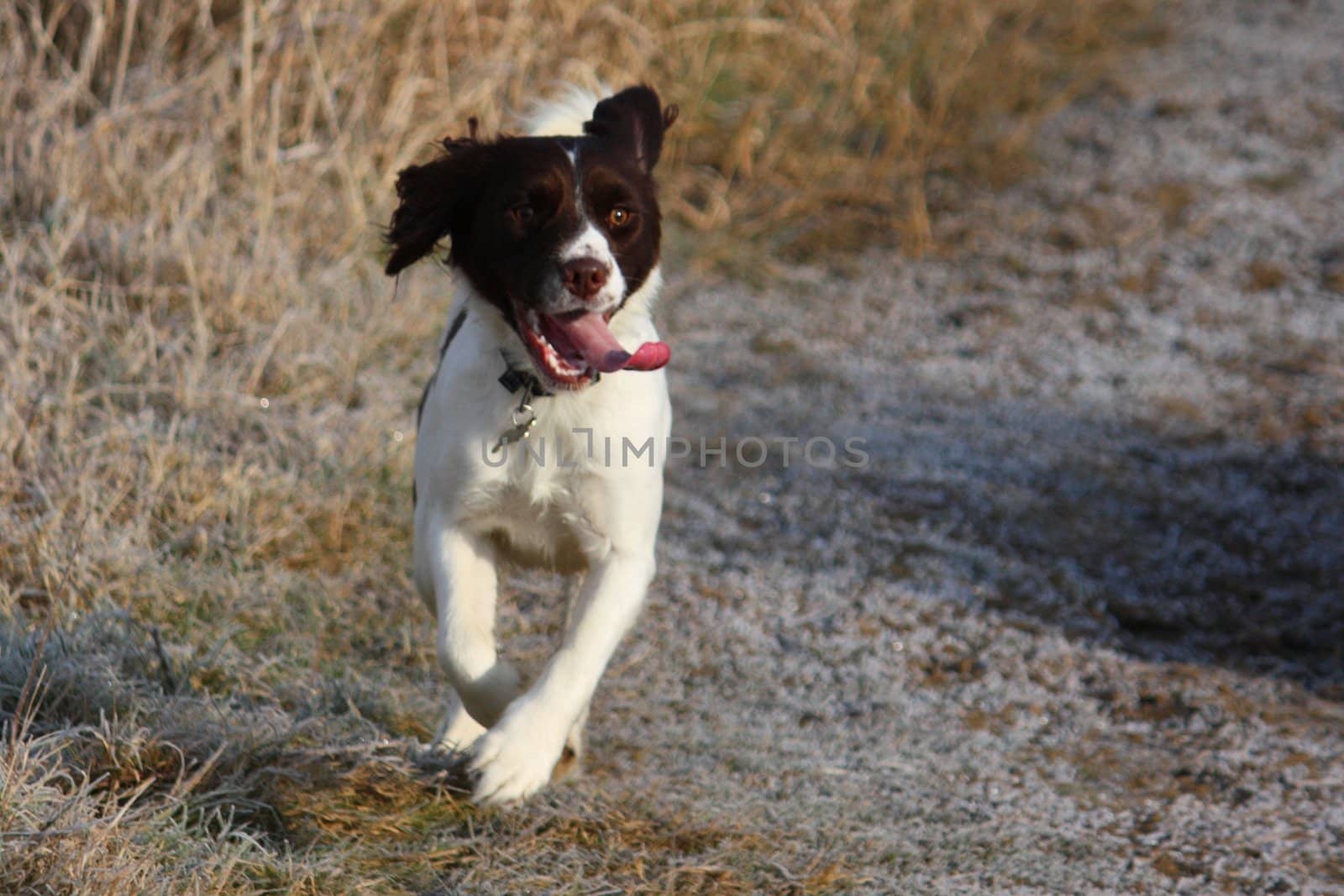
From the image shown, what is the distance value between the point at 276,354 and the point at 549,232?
173 cm

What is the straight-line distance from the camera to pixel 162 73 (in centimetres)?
492

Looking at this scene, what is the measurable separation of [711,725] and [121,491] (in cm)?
143

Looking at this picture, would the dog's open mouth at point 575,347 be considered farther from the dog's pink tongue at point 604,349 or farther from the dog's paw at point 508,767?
the dog's paw at point 508,767

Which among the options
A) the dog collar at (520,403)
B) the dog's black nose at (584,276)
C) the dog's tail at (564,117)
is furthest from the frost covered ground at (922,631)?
the dog's tail at (564,117)

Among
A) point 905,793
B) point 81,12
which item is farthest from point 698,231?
point 905,793

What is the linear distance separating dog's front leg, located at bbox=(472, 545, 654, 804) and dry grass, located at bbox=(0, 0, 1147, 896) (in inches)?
5.9

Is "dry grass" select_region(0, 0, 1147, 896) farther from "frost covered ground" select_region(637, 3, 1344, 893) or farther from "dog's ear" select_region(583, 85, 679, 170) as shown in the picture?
"dog's ear" select_region(583, 85, 679, 170)

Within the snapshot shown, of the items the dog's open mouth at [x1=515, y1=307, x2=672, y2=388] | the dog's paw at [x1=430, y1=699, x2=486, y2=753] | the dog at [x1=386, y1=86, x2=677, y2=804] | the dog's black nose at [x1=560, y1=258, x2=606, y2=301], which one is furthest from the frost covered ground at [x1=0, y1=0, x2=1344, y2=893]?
the dog's black nose at [x1=560, y1=258, x2=606, y2=301]

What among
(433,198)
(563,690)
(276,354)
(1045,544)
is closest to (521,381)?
(433,198)

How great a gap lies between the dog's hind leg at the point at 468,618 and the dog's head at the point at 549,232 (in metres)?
0.38

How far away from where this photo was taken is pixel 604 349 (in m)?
2.74

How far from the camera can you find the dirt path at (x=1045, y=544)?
3055 mm

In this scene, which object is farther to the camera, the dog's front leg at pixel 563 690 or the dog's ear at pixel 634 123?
the dog's ear at pixel 634 123

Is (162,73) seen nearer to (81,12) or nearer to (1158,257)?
(81,12)
